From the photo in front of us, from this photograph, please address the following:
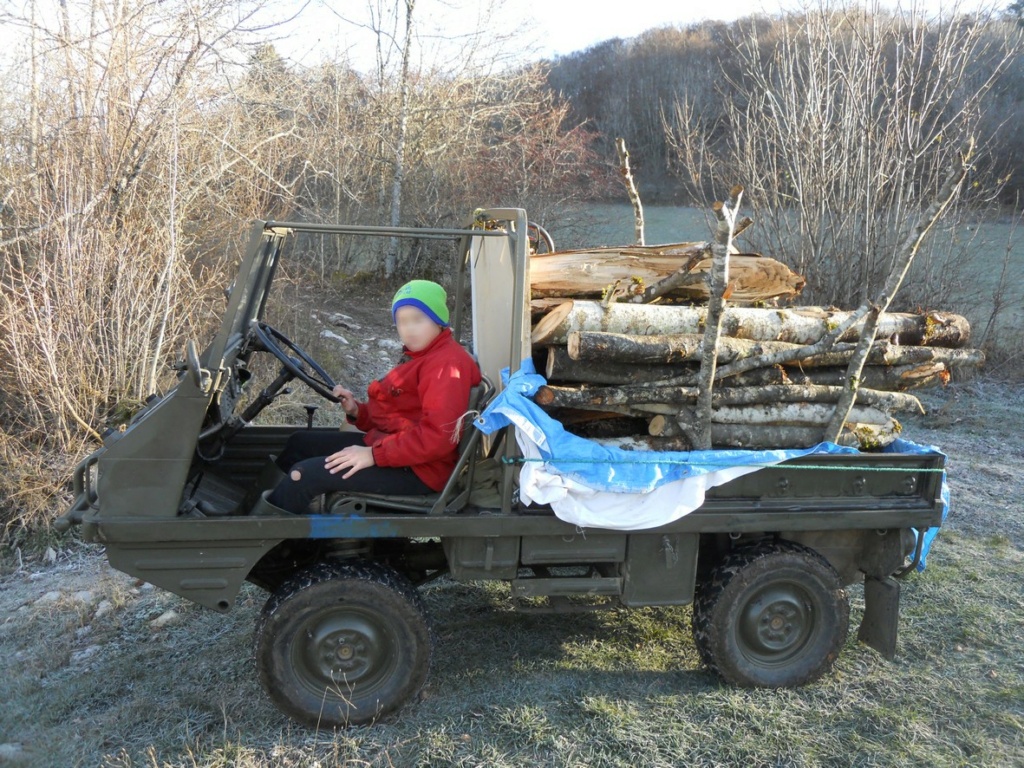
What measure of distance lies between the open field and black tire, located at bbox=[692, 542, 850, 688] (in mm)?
106

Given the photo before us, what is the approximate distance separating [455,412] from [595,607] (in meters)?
1.21

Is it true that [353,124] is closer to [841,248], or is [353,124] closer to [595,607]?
[841,248]

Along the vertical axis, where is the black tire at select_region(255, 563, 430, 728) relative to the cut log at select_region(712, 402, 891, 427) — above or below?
below

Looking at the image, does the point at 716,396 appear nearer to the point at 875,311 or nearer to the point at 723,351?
the point at 723,351

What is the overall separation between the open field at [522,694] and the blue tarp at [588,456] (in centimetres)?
93

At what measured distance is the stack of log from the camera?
11.7 feet

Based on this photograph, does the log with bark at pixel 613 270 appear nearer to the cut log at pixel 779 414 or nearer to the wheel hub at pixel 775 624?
the cut log at pixel 779 414

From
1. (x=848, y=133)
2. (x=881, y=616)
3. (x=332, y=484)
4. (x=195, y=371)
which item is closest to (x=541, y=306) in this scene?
(x=332, y=484)

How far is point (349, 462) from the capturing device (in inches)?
136

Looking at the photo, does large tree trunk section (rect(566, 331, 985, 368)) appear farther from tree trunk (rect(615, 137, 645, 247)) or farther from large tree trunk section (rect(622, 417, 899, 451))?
tree trunk (rect(615, 137, 645, 247))

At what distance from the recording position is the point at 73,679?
13.0 feet

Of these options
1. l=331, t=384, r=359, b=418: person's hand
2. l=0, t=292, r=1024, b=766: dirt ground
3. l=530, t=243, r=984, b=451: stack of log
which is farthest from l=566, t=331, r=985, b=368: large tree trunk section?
l=0, t=292, r=1024, b=766: dirt ground

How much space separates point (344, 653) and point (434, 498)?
74cm

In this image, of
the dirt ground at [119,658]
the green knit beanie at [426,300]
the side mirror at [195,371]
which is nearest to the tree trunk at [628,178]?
the green knit beanie at [426,300]
